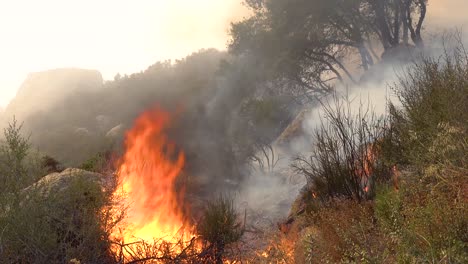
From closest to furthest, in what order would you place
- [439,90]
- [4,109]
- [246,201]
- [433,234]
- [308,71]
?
[433,234] → [439,90] → [246,201] → [308,71] → [4,109]

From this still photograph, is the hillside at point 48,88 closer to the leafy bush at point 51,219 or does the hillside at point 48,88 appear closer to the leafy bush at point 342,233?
the leafy bush at point 51,219

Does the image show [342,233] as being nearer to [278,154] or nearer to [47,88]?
[278,154]

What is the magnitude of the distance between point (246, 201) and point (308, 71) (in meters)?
9.55

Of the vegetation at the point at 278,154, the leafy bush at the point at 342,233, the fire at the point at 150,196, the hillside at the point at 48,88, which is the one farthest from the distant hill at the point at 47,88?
the leafy bush at the point at 342,233

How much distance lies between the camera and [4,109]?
158 ft

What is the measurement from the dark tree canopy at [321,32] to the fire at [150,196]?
414 inches

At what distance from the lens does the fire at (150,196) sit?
8.01 metres

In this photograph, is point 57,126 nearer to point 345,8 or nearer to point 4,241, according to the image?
point 345,8

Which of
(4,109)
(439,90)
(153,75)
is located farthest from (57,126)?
(439,90)

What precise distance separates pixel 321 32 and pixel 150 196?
44.1 ft

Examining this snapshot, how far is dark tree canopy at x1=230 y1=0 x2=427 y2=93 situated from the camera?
18250 millimetres

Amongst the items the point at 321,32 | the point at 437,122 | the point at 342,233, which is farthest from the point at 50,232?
the point at 321,32

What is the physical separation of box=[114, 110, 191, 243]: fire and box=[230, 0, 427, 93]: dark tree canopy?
10510 millimetres

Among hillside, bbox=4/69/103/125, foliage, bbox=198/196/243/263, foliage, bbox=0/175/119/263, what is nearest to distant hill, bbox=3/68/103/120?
hillside, bbox=4/69/103/125
